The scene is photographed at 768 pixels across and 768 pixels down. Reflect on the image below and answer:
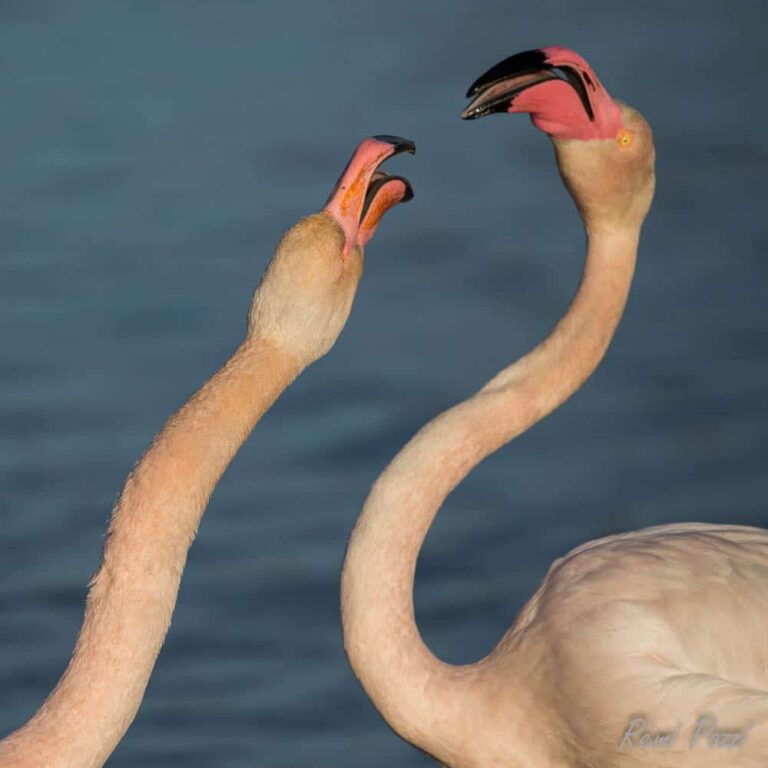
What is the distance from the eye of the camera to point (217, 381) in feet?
14.4

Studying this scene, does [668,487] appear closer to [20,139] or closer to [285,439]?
[285,439]

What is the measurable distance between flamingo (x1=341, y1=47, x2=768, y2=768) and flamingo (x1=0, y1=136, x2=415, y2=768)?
83 centimetres

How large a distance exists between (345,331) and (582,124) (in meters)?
3.98

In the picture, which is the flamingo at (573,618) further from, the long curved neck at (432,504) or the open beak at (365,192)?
the open beak at (365,192)

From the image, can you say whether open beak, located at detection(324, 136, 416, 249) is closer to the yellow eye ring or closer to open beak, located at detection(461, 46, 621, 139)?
open beak, located at detection(461, 46, 621, 139)

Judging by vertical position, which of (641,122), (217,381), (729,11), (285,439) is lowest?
(285,439)

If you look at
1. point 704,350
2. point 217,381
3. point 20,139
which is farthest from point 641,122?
point 20,139

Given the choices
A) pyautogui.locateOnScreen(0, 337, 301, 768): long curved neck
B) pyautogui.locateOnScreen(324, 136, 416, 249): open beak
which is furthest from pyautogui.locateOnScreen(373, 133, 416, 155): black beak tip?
pyautogui.locateOnScreen(0, 337, 301, 768): long curved neck

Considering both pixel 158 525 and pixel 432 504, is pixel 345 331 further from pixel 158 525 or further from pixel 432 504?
pixel 158 525

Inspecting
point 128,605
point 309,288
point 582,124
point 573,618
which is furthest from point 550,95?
point 128,605

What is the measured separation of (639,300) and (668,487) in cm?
145

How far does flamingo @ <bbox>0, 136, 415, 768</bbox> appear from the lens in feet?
13.7

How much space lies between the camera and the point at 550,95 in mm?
5133

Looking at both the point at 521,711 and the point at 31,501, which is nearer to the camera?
the point at 521,711
